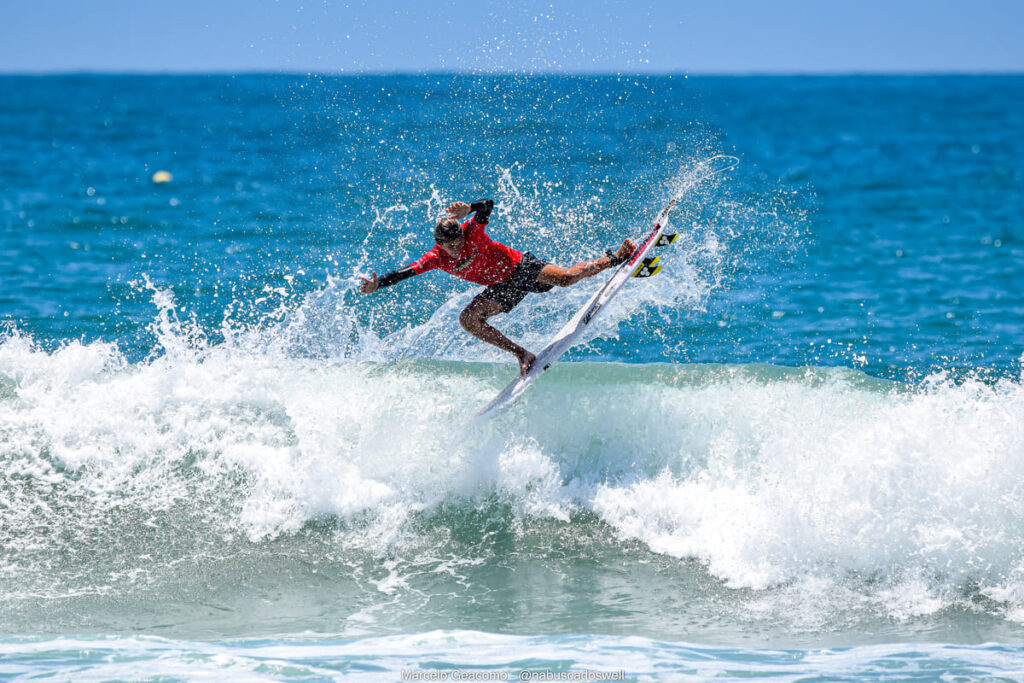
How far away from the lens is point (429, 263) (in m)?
7.28

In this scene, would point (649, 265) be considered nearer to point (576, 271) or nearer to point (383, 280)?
point (576, 271)

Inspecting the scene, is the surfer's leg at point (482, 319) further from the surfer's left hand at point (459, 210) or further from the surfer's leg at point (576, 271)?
the surfer's left hand at point (459, 210)

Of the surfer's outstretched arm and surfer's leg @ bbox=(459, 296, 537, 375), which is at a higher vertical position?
the surfer's outstretched arm

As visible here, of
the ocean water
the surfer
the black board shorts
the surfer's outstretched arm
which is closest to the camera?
the ocean water

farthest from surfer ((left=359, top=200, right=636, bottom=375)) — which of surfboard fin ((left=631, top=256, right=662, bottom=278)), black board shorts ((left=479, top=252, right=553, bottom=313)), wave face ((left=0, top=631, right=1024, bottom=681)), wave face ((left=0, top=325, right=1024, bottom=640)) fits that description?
wave face ((left=0, top=631, right=1024, bottom=681))

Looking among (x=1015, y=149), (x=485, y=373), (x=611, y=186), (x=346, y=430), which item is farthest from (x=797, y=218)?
(x=1015, y=149)

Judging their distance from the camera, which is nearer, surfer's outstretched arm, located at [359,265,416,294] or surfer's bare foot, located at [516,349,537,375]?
surfer's outstretched arm, located at [359,265,416,294]

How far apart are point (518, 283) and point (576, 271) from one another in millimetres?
484

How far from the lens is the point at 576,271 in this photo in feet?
25.0

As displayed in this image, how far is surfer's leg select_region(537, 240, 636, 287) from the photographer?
24.6 ft

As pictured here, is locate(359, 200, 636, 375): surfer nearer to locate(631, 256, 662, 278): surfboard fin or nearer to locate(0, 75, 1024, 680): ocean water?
locate(631, 256, 662, 278): surfboard fin

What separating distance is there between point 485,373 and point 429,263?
2.08 meters

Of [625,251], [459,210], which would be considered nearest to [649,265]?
[625,251]

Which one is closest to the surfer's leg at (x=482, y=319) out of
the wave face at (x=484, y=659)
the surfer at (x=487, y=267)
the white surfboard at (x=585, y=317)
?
the surfer at (x=487, y=267)
